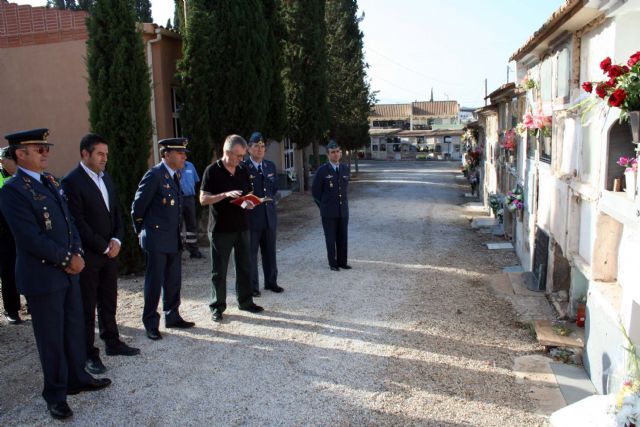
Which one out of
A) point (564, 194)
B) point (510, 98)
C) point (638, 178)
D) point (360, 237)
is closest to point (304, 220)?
point (360, 237)

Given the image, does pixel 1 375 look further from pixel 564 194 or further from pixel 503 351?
pixel 564 194

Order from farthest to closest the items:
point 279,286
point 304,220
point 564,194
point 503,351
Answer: point 304,220 < point 279,286 < point 564,194 < point 503,351

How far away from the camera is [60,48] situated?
1006 cm

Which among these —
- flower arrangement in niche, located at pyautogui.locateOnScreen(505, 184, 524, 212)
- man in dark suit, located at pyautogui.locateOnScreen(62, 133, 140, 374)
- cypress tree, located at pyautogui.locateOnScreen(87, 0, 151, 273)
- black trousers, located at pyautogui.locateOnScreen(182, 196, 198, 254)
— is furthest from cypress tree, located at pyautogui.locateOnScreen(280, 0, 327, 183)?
man in dark suit, located at pyautogui.locateOnScreen(62, 133, 140, 374)

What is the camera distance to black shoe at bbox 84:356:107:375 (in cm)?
427

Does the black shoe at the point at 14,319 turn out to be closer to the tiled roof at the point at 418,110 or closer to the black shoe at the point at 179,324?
the black shoe at the point at 179,324

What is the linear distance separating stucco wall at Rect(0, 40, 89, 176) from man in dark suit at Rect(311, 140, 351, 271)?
532cm

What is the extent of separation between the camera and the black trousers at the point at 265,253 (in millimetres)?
6207

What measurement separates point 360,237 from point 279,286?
380 centimetres

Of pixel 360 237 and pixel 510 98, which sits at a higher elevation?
pixel 510 98

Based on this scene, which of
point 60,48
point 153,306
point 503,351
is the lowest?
point 503,351

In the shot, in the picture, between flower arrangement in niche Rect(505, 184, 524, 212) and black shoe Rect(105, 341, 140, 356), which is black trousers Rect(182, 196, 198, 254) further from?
flower arrangement in niche Rect(505, 184, 524, 212)

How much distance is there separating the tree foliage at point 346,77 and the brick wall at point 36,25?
39.6ft

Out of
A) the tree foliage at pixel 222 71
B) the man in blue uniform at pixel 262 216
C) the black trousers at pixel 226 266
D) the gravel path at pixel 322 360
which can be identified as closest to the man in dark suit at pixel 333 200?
the gravel path at pixel 322 360
